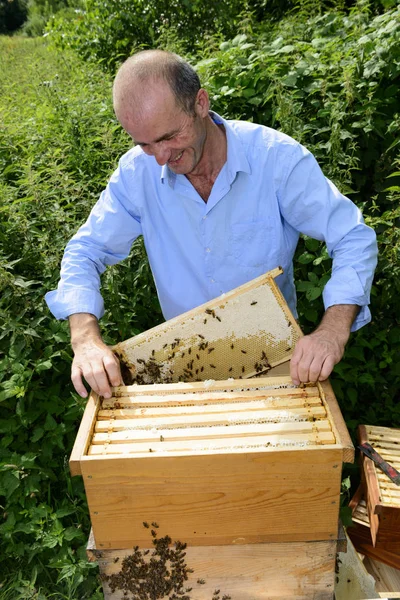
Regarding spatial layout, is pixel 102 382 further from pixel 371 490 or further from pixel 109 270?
pixel 371 490

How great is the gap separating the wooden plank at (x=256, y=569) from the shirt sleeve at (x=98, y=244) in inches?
36.7

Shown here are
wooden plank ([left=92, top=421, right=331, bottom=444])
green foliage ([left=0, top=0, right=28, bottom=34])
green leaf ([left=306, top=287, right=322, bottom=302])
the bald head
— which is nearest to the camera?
wooden plank ([left=92, top=421, right=331, bottom=444])

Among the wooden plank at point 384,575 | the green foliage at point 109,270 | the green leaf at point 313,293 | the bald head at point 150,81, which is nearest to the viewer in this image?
the bald head at point 150,81

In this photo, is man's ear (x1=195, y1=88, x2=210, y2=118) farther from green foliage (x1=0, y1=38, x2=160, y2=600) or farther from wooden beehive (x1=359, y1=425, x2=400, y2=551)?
wooden beehive (x1=359, y1=425, x2=400, y2=551)

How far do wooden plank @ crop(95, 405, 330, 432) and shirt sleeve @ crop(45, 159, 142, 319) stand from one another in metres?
0.60

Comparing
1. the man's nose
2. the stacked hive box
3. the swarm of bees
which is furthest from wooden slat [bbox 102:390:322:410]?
the man's nose

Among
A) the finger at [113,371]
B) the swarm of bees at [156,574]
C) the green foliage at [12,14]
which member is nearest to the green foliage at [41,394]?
the swarm of bees at [156,574]

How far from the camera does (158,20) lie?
24.1ft

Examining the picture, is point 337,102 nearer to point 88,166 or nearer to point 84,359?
point 88,166

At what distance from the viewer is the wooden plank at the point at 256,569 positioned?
175 centimetres

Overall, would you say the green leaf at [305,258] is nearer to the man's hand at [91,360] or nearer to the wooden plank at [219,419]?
the man's hand at [91,360]

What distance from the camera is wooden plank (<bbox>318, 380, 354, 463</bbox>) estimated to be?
155 centimetres

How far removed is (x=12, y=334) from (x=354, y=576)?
1935mm


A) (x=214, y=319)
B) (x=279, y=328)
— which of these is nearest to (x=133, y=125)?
(x=214, y=319)
